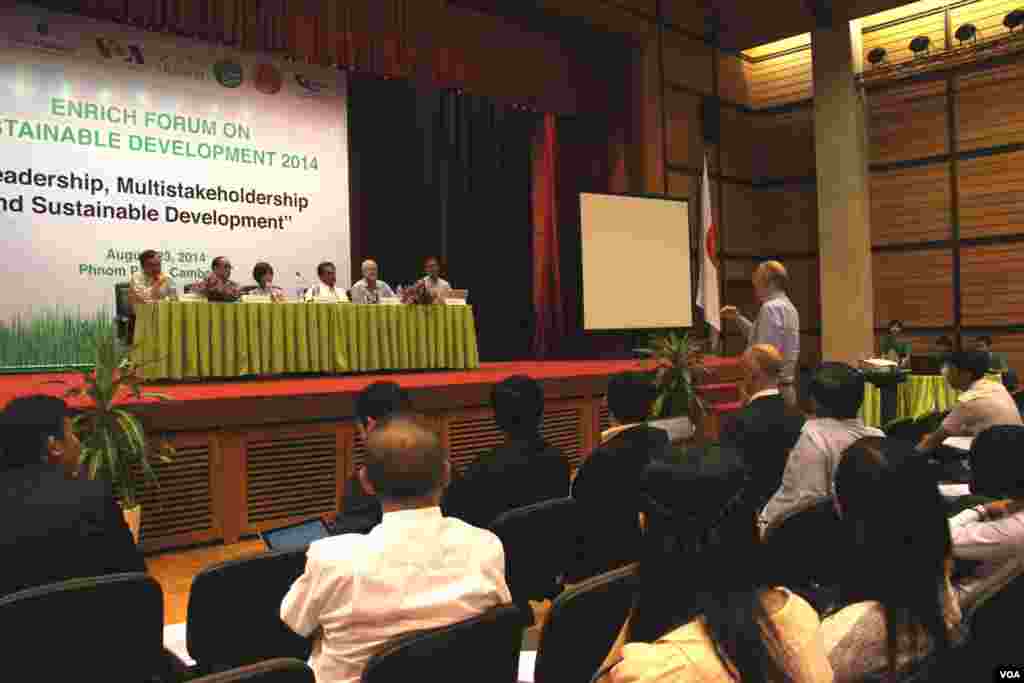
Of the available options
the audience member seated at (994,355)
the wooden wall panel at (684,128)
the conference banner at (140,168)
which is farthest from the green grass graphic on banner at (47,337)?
the audience member seated at (994,355)

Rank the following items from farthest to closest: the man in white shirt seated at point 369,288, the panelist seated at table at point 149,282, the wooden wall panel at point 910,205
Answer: the wooden wall panel at point 910,205 → the man in white shirt seated at point 369,288 → the panelist seated at table at point 149,282

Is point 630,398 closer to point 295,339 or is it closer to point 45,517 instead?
point 45,517

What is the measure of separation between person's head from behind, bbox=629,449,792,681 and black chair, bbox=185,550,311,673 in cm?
86

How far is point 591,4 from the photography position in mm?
8445

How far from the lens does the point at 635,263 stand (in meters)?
8.07

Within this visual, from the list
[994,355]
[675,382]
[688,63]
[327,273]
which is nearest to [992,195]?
[994,355]

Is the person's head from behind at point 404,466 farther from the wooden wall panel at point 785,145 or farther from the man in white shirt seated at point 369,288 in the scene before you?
the wooden wall panel at point 785,145

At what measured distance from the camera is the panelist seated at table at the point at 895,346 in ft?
27.8

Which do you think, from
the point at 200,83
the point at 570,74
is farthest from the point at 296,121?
the point at 570,74

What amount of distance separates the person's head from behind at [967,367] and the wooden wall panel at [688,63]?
254 inches

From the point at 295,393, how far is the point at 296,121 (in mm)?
3758

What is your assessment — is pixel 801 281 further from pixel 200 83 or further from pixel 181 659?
pixel 181 659

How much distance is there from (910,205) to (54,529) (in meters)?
9.54

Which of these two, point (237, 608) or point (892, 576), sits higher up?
point (892, 576)
